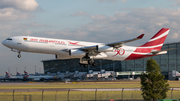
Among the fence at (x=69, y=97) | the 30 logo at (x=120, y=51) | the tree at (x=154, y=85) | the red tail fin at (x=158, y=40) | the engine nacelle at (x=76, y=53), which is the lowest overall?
the fence at (x=69, y=97)

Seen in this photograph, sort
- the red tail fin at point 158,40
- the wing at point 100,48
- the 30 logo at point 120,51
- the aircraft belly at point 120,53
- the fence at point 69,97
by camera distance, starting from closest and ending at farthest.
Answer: the fence at point 69,97, the wing at point 100,48, the aircraft belly at point 120,53, the 30 logo at point 120,51, the red tail fin at point 158,40

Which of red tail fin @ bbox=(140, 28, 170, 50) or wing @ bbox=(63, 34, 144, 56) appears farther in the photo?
Answer: red tail fin @ bbox=(140, 28, 170, 50)


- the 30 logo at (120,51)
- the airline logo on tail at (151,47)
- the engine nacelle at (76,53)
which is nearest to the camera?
the engine nacelle at (76,53)

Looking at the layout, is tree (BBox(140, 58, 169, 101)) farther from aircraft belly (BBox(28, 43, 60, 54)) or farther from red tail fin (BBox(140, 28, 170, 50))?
red tail fin (BBox(140, 28, 170, 50))

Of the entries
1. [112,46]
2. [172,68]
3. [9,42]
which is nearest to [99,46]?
[112,46]

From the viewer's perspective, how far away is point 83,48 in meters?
46.9

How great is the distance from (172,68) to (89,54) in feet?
284

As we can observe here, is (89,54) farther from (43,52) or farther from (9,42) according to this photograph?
(9,42)

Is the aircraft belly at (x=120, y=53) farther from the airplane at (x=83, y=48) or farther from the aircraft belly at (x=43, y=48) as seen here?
the aircraft belly at (x=43, y=48)

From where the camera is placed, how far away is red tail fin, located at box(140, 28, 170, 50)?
56.2 meters

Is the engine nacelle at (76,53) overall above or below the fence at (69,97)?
above

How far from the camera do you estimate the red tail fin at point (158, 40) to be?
56166 mm

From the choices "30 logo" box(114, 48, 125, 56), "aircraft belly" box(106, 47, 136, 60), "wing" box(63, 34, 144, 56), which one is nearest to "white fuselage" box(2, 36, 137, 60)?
"wing" box(63, 34, 144, 56)

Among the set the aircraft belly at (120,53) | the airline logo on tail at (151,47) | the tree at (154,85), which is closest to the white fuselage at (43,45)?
the aircraft belly at (120,53)
